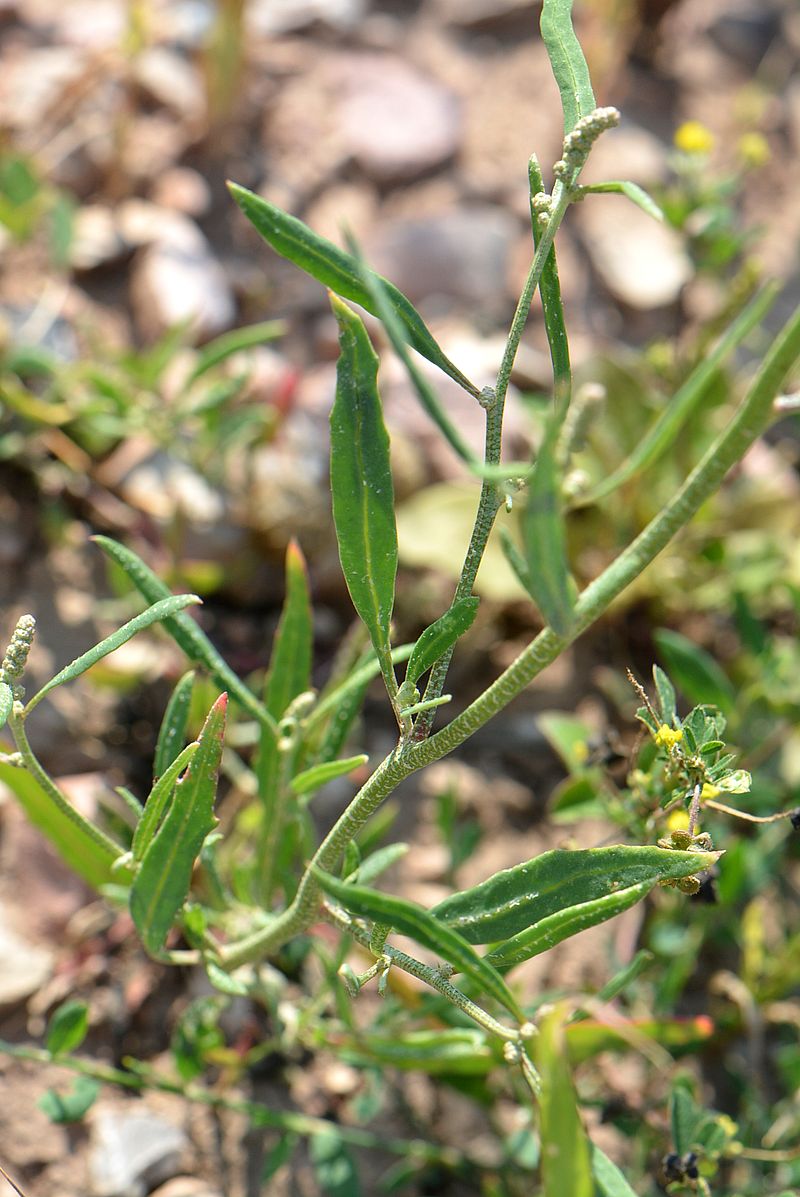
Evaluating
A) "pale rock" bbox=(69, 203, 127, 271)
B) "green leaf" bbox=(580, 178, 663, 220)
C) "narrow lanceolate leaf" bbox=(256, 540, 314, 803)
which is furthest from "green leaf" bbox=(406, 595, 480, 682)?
"pale rock" bbox=(69, 203, 127, 271)

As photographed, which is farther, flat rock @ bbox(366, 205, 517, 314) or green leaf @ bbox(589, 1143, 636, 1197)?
flat rock @ bbox(366, 205, 517, 314)

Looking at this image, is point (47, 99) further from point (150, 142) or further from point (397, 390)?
point (397, 390)

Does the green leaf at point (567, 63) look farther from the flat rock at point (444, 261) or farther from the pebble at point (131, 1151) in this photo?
the flat rock at point (444, 261)

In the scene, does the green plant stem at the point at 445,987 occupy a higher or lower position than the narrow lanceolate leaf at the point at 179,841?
lower

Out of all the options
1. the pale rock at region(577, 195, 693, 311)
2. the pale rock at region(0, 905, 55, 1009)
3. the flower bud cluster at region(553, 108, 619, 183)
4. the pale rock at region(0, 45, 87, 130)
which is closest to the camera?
the flower bud cluster at region(553, 108, 619, 183)

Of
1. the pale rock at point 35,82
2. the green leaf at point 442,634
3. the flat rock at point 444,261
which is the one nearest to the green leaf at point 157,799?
the green leaf at point 442,634

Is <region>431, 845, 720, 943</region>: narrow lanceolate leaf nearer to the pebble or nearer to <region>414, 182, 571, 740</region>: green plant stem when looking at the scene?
<region>414, 182, 571, 740</region>: green plant stem
